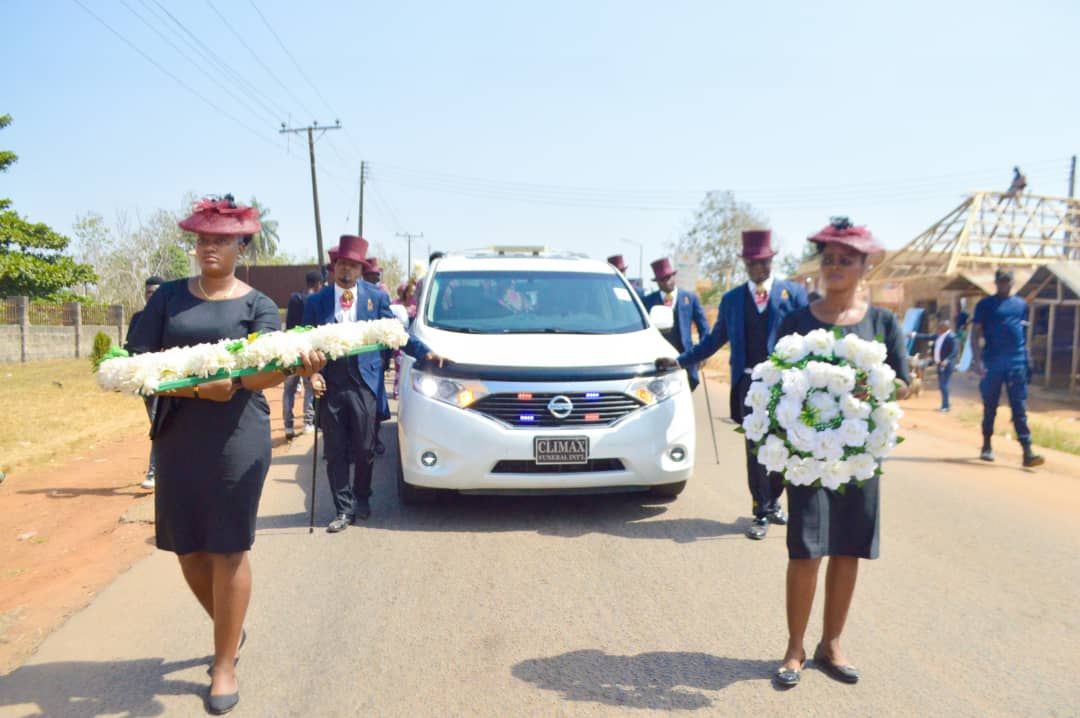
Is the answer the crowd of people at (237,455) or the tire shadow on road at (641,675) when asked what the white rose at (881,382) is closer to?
the crowd of people at (237,455)

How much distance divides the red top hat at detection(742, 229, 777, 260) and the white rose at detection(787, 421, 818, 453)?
301 centimetres

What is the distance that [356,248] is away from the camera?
6395mm

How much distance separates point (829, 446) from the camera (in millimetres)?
3398

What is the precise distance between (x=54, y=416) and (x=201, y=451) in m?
11.6

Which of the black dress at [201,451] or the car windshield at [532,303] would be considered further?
the car windshield at [532,303]

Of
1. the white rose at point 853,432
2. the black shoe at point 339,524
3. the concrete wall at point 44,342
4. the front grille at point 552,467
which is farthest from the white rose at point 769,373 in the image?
the concrete wall at point 44,342

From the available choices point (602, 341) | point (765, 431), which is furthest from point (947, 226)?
point (765, 431)

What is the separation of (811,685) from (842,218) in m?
2.15

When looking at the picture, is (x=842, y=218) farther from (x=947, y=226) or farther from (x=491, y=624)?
(x=947, y=226)

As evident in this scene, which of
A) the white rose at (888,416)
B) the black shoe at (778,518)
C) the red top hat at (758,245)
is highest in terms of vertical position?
the red top hat at (758,245)

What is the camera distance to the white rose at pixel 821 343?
11.5ft

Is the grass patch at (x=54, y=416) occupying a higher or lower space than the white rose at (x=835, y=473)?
lower

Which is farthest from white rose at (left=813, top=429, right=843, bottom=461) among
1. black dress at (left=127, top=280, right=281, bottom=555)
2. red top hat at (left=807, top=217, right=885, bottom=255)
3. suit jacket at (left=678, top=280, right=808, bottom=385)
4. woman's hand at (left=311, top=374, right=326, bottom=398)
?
woman's hand at (left=311, top=374, right=326, bottom=398)

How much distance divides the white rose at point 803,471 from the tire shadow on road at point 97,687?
107 inches
